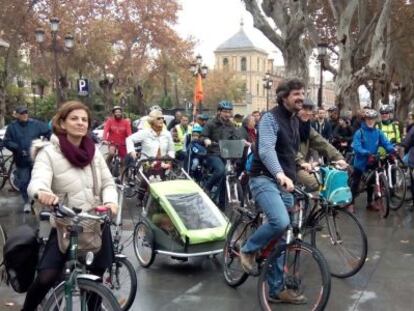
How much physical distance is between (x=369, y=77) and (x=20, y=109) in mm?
14991

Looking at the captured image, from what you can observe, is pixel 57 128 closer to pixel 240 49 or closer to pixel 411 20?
pixel 411 20

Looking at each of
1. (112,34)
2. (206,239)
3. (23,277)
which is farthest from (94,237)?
(112,34)

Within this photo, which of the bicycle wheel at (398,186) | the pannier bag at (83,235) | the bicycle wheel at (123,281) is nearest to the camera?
the pannier bag at (83,235)

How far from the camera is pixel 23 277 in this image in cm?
399

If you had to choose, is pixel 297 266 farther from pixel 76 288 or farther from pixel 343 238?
pixel 76 288

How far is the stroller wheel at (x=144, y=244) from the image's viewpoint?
6379 millimetres

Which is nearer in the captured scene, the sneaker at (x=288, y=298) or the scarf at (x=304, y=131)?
the sneaker at (x=288, y=298)

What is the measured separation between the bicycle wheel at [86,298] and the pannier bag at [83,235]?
27 cm

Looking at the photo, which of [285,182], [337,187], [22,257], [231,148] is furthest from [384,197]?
[22,257]

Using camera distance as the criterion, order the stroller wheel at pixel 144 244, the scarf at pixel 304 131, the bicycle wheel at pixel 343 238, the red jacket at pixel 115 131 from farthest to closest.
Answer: the red jacket at pixel 115 131, the stroller wheel at pixel 144 244, the scarf at pixel 304 131, the bicycle wheel at pixel 343 238

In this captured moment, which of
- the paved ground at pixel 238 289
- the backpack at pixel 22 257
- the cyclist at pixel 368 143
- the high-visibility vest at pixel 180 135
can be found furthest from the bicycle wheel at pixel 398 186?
the backpack at pixel 22 257

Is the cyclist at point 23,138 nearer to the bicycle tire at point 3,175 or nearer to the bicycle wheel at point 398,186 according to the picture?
the bicycle tire at point 3,175

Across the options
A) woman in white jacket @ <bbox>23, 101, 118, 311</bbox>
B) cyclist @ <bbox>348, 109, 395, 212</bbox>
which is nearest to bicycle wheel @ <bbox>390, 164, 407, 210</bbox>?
cyclist @ <bbox>348, 109, 395, 212</bbox>

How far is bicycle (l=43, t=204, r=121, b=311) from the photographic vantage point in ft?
11.7
